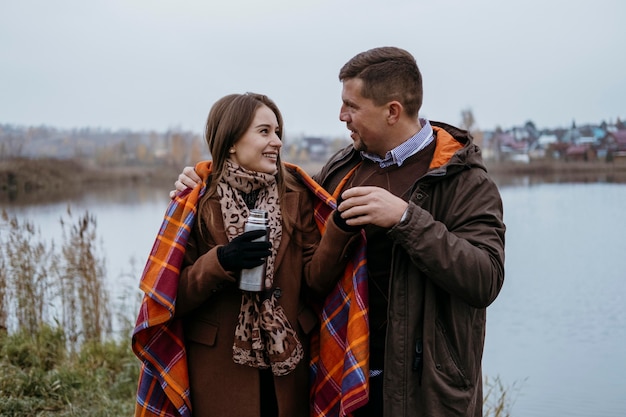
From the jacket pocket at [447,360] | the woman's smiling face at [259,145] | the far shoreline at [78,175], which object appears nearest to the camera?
the jacket pocket at [447,360]

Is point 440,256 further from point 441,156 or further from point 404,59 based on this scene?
point 404,59

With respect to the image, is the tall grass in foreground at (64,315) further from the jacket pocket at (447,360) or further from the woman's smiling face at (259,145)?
the woman's smiling face at (259,145)

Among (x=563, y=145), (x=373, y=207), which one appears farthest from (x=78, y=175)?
(x=373, y=207)

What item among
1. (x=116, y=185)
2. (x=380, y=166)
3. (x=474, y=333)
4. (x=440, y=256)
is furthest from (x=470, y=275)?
(x=116, y=185)

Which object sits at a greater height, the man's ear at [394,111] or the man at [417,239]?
the man's ear at [394,111]

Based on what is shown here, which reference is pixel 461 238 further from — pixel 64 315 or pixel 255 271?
pixel 64 315

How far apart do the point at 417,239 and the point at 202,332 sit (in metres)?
0.87

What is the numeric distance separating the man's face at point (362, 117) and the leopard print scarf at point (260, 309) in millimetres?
351

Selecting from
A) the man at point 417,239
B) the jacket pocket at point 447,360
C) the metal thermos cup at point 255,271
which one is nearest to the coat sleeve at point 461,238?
the man at point 417,239

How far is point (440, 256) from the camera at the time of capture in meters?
2.15

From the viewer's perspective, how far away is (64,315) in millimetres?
6129

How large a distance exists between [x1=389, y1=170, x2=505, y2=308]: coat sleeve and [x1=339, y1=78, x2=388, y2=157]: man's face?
0.30 metres

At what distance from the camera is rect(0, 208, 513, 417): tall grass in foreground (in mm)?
5160

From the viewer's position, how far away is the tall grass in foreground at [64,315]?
16.9 ft
